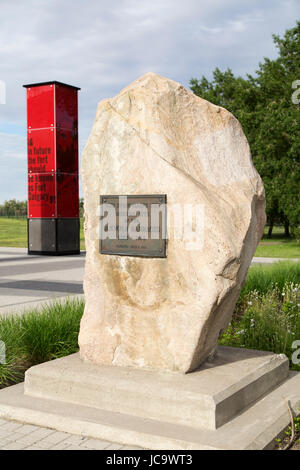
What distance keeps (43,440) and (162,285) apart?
1503 mm

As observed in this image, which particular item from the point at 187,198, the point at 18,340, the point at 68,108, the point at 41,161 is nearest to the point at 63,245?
the point at 41,161

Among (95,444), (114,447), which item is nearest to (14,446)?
(95,444)

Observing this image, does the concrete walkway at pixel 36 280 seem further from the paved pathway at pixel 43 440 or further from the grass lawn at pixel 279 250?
the grass lawn at pixel 279 250

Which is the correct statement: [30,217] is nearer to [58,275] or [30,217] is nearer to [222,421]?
[58,275]

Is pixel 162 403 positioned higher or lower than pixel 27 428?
higher

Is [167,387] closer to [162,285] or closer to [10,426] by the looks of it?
[162,285]

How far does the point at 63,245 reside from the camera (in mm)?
18016

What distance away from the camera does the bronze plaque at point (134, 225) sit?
14.2ft

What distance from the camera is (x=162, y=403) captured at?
3947 millimetres

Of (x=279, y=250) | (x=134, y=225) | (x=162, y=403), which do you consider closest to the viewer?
(x=162, y=403)

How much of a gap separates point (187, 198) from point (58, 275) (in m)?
9.06

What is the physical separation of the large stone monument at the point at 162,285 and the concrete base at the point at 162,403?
1 cm

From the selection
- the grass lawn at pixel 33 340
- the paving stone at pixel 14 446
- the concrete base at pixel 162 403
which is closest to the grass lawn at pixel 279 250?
the grass lawn at pixel 33 340

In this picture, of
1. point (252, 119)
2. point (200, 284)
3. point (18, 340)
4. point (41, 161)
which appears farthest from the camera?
point (252, 119)
